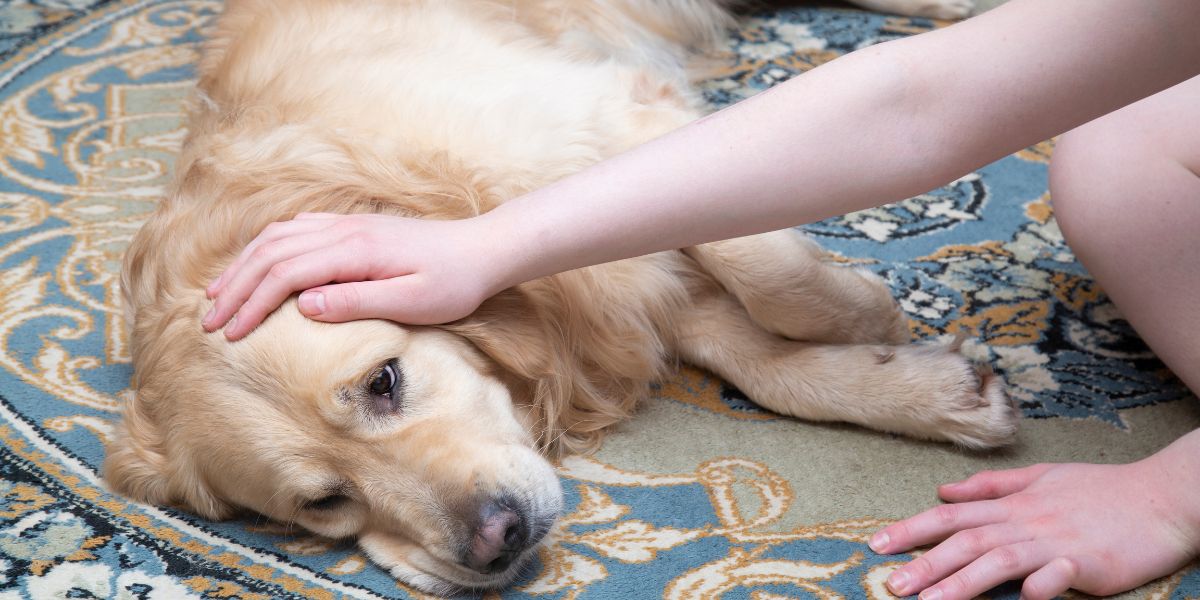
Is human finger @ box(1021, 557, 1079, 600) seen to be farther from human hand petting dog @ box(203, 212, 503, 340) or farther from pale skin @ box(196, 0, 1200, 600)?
human hand petting dog @ box(203, 212, 503, 340)

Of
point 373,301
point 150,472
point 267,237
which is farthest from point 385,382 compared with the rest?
point 150,472

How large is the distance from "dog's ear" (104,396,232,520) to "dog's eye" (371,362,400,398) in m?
0.32

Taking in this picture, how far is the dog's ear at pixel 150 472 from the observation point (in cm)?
159

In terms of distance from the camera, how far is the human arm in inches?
46.5

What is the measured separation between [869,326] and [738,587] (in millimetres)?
574

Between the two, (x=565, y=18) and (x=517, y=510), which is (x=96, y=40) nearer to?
(x=565, y=18)

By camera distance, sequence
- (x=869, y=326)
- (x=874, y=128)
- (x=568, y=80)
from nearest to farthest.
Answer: (x=874, y=128) < (x=869, y=326) < (x=568, y=80)

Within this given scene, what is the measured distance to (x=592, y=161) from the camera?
5.92ft

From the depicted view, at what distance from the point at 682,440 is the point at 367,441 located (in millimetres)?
526

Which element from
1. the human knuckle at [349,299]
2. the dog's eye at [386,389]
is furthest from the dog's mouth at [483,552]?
the human knuckle at [349,299]

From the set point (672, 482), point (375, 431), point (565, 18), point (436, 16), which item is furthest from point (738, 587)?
point (565, 18)

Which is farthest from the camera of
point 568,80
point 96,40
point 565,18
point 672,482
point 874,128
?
point 96,40

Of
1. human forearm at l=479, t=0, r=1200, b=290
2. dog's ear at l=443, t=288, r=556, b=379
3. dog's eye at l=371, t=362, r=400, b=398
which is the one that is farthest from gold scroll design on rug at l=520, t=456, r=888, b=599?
human forearm at l=479, t=0, r=1200, b=290

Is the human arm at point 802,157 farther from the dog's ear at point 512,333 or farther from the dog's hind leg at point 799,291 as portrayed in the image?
the dog's hind leg at point 799,291
